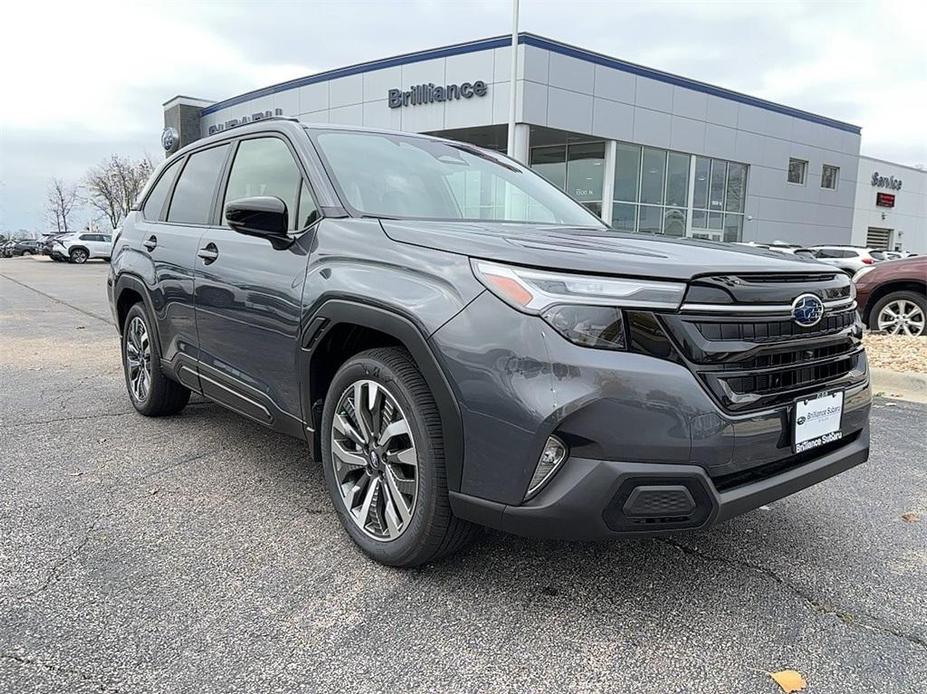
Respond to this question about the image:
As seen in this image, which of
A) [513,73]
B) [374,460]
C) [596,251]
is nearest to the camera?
[596,251]

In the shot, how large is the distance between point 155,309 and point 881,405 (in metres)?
5.61

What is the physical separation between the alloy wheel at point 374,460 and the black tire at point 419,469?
0.03 metres

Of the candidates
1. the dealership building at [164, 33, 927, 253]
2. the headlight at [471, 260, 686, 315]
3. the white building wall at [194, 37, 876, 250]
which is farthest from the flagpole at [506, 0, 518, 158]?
the headlight at [471, 260, 686, 315]

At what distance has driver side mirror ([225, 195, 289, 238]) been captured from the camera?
9.70 ft

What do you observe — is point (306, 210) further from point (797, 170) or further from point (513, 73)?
point (797, 170)

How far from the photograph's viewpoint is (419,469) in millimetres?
2469

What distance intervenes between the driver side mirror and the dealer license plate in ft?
7.02

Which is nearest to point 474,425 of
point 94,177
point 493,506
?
point 493,506

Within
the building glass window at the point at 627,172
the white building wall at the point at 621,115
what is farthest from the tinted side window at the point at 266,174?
the building glass window at the point at 627,172

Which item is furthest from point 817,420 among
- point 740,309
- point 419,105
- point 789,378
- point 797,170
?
point 797,170

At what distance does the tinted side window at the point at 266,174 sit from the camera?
333 cm

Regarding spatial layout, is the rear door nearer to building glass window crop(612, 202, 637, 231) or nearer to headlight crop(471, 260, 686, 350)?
headlight crop(471, 260, 686, 350)

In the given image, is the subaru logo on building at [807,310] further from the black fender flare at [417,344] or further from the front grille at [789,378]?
the black fender flare at [417,344]

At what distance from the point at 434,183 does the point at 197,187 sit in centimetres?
170
